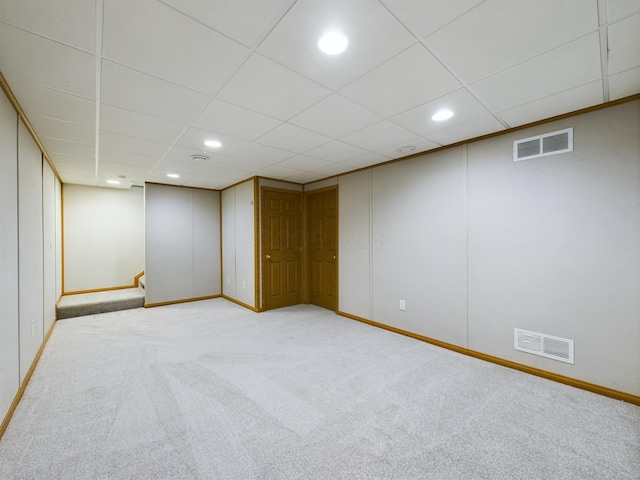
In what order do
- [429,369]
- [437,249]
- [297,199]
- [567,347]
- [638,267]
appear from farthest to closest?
[297,199] < [437,249] < [429,369] < [567,347] < [638,267]

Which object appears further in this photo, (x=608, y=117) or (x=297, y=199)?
(x=297, y=199)

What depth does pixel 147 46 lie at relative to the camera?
1614mm

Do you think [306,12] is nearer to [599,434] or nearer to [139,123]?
[139,123]

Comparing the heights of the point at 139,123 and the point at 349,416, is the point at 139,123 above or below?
above

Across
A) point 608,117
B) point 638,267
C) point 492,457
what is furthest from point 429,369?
point 608,117

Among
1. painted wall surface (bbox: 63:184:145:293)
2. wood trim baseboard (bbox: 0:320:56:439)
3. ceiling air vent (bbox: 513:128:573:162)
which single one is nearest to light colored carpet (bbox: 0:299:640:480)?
wood trim baseboard (bbox: 0:320:56:439)

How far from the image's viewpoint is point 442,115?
2557 mm

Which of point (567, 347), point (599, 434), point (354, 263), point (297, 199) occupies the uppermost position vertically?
point (297, 199)

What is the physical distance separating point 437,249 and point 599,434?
81.1 inches

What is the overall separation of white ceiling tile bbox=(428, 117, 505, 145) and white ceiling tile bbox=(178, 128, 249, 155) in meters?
2.20

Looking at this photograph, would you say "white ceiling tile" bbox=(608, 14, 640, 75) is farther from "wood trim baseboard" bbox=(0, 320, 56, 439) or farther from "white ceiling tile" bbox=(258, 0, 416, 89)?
"wood trim baseboard" bbox=(0, 320, 56, 439)

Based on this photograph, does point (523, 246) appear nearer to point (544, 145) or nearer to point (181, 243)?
point (544, 145)

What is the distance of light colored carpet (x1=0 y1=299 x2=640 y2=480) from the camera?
1646mm

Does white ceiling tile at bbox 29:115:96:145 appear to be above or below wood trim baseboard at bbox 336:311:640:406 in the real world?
above
